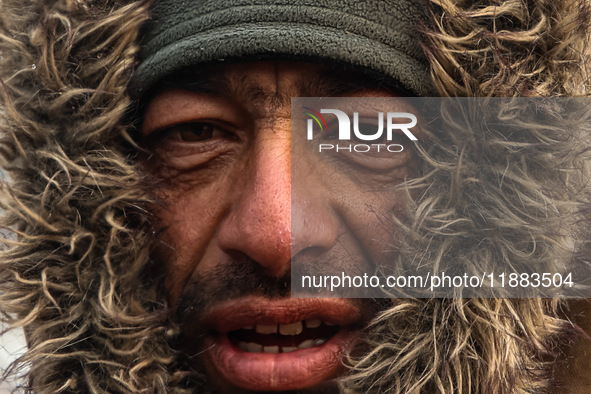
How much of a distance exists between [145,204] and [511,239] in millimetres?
679

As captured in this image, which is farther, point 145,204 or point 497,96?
point 145,204

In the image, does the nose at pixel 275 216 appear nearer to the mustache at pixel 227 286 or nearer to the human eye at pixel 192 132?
the mustache at pixel 227 286

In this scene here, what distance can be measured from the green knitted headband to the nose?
0.17 metres

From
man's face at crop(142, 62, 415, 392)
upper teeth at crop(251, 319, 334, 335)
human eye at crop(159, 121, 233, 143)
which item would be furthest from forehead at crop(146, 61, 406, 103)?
upper teeth at crop(251, 319, 334, 335)

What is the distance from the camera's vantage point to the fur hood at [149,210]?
1.14 metres

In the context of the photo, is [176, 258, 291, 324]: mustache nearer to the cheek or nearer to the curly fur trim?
the cheek

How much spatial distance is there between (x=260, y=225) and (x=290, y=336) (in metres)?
0.24

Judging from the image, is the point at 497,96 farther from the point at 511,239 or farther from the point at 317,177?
the point at 317,177

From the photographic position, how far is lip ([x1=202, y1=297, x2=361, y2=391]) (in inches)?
49.6

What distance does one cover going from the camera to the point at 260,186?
4.12 ft

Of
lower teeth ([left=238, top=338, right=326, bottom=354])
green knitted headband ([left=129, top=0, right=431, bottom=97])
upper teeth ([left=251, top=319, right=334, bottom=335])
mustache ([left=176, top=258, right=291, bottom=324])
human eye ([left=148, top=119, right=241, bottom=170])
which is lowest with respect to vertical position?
lower teeth ([left=238, top=338, right=326, bottom=354])

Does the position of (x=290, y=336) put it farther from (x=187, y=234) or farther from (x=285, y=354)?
(x=187, y=234)

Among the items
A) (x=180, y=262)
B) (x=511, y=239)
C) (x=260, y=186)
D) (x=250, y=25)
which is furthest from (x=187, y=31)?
(x=511, y=239)

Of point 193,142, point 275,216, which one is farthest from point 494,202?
point 193,142
